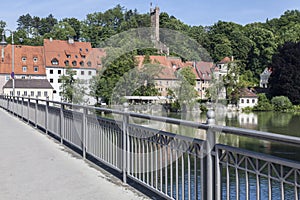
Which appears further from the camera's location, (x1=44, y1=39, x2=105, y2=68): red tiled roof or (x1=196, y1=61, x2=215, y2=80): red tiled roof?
(x1=44, y1=39, x2=105, y2=68): red tiled roof

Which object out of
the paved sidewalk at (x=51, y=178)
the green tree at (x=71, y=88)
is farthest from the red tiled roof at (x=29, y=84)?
the paved sidewalk at (x=51, y=178)

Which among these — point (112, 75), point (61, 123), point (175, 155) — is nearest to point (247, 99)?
point (112, 75)

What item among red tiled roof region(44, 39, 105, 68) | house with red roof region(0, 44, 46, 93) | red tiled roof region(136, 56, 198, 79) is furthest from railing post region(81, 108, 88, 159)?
house with red roof region(0, 44, 46, 93)

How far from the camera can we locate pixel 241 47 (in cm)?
9750

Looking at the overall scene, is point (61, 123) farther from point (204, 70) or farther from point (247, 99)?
point (204, 70)

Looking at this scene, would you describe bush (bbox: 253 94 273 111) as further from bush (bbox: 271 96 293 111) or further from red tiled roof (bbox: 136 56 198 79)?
red tiled roof (bbox: 136 56 198 79)

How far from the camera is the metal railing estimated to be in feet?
11.2

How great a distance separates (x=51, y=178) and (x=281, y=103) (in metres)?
68.0

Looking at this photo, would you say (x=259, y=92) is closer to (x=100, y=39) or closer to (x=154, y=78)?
(x=100, y=39)

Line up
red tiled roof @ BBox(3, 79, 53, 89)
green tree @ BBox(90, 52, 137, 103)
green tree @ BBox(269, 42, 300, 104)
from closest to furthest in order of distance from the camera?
green tree @ BBox(90, 52, 137, 103) < red tiled roof @ BBox(3, 79, 53, 89) < green tree @ BBox(269, 42, 300, 104)

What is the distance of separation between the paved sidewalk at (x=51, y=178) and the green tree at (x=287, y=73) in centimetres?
6869

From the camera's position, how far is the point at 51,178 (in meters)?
6.67

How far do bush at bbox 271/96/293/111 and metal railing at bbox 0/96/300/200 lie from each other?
210ft

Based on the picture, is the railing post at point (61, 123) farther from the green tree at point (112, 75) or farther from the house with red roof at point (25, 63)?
the house with red roof at point (25, 63)
